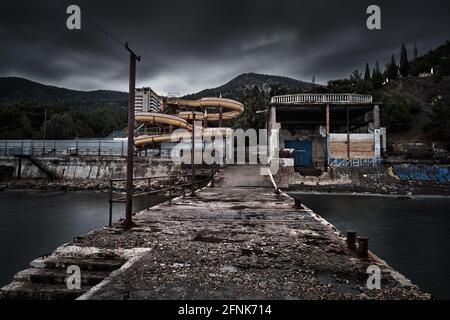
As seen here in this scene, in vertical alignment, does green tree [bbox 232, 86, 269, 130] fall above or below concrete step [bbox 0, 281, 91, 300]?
above

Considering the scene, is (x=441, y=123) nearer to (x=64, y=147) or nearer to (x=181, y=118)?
(x=181, y=118)

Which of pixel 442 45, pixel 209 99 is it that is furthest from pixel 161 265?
pixel 442 45

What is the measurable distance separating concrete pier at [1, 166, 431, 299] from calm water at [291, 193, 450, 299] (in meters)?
4.28

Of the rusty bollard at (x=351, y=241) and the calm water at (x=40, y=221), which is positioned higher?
the rusty bollard at (x=351, y=241)

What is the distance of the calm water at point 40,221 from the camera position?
32.0ft

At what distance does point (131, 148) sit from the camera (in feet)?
19.7

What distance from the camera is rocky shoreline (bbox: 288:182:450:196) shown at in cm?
2312

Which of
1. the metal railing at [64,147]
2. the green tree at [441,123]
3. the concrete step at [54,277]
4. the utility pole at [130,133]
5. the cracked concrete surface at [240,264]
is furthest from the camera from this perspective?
the green tree at [441,123]

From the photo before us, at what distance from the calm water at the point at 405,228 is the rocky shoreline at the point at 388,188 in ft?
2.86

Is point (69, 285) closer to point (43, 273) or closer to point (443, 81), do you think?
point (43, 273)

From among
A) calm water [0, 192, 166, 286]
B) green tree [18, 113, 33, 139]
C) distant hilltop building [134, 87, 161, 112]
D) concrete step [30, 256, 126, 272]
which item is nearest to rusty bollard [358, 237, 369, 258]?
concrete step [30, 256, 126, 272]

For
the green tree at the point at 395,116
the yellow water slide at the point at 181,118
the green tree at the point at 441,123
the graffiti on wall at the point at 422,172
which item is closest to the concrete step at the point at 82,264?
the yellow water slide at the point at 181,118

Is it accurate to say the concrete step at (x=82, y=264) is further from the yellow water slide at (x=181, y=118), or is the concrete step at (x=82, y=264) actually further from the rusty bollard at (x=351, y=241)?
the yellow water slide at (x=181, y=118)

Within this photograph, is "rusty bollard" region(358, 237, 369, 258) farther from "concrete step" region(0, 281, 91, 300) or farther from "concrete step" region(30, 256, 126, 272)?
"concrete step" region(0, 281, 91, 300)
